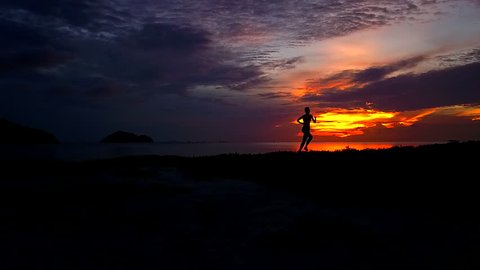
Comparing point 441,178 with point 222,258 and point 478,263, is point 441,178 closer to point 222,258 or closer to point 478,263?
point 478,263

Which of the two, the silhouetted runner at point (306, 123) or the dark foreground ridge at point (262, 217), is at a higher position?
the silhouetted runner at point (306, 123)

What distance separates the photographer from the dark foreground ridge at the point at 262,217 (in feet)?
25.7

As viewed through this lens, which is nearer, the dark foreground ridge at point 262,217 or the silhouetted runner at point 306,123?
the dark foreground ridge at point 262,217

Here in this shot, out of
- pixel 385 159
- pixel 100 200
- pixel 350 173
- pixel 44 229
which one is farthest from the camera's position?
pixel 385 159

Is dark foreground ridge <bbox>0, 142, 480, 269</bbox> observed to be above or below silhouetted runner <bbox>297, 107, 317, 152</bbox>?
below

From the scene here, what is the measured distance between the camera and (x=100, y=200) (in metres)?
14.1

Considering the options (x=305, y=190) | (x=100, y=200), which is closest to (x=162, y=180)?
(x=100, y=200)

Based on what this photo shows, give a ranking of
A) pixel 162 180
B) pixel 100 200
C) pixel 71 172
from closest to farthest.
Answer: pixel 100 200 < pixel 162 180 < pixel 71 172

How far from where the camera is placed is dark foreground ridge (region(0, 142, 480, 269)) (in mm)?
7828

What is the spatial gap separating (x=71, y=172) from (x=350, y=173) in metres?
17.7

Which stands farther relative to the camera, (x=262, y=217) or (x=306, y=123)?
(x=306, y=123)

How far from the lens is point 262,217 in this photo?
1132cm

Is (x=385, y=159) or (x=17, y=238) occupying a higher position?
(x=385, y=159)

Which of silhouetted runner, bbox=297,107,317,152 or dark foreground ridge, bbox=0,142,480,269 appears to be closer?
dark foreground ridge, bbox=0,142,480,269
